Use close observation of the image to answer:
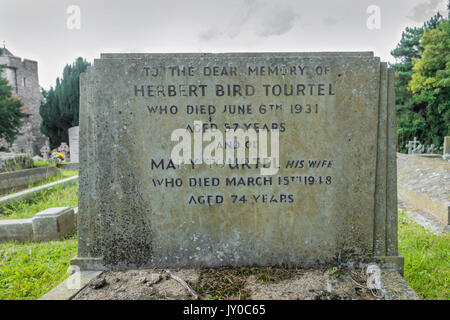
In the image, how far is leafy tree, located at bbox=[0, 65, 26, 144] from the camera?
61.5ft

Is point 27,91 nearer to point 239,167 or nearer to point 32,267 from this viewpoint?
point 32,267

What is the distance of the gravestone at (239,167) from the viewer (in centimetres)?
203

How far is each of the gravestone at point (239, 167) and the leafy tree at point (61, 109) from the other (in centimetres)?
2029

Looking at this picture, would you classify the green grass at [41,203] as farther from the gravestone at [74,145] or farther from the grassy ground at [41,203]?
the gravestone at [74,145]

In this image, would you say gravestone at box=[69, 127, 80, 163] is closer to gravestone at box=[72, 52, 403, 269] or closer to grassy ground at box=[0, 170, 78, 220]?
grassy ground at box=[0, 170, 78, 220]

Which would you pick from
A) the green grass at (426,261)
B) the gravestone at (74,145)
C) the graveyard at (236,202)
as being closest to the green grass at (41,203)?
the graveyard at (236,202)

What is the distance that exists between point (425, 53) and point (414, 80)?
1.84 meters

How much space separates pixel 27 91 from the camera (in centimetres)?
2500

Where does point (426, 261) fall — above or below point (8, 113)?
below

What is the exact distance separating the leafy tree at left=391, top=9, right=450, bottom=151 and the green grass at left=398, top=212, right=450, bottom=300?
19392 mm

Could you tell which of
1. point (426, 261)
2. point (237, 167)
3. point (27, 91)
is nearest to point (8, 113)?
point (27, 91)

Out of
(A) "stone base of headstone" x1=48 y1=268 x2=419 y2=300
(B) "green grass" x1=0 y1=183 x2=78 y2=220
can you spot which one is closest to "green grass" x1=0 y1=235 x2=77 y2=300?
(A) "stone base of headstone" x1=48 y1=268 x2=419 y2=300
